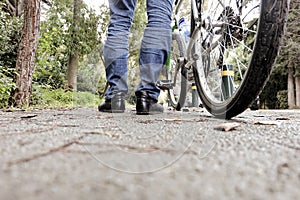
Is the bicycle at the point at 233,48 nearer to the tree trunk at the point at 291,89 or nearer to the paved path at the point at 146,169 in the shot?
the paved path at the point at 146,169

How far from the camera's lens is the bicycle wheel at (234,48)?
1000 mm

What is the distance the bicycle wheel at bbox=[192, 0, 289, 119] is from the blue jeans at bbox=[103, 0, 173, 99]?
11.1 inches

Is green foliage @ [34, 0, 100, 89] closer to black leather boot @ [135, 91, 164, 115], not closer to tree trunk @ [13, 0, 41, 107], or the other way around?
tree trunk @ [13, 0, 41, 107]

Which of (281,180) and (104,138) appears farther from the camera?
(104,138)

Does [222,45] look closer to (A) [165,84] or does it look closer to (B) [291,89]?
(A) [165,84]

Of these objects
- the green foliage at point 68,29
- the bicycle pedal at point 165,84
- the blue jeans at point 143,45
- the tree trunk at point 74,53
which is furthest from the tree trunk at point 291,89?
the blue jeans at point 143,45

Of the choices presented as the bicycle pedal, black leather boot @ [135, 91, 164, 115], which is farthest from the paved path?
the bicycle pedal

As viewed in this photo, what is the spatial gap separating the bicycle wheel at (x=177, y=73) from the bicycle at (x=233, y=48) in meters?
0.62

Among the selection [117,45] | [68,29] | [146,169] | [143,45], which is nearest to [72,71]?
[68,29]

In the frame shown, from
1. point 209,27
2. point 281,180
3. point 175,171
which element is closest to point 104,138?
point 175,171

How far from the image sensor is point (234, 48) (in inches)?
63.5

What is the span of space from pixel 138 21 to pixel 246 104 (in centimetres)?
631

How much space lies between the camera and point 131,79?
6.79 feet

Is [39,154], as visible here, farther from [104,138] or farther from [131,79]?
[131,79]
